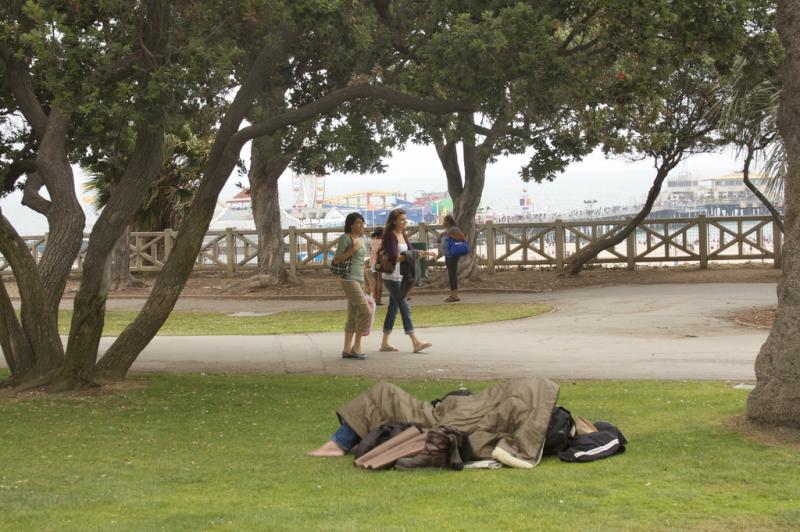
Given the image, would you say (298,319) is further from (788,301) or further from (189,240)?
(788,301)

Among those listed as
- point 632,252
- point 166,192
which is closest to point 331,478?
point 632,252

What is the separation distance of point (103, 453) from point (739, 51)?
7.98 metres

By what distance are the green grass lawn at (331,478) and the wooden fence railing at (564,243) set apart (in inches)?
763

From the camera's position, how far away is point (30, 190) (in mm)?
12531

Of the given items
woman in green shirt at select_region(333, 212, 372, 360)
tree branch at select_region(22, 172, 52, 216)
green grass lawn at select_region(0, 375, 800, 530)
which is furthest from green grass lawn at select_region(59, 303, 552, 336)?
green grass lawn at select_region(0, 375, 800, 530)

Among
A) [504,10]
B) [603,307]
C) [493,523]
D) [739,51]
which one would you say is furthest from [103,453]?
[603,307]

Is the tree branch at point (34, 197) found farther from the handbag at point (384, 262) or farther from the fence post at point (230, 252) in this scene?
the fence post at point (230, 252)

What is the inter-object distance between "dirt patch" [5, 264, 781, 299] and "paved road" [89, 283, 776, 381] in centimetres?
486

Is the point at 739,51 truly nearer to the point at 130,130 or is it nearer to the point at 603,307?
the point at 130,130

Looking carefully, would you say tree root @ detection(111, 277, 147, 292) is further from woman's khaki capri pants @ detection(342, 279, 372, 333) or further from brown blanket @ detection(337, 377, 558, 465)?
brown blanket @ detection(337, 377, 558, 465)

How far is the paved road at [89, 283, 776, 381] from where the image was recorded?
12.6m

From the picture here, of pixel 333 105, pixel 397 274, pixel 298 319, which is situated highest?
pixel 333 105

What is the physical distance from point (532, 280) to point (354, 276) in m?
14.7

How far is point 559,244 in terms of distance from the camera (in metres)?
29.9
